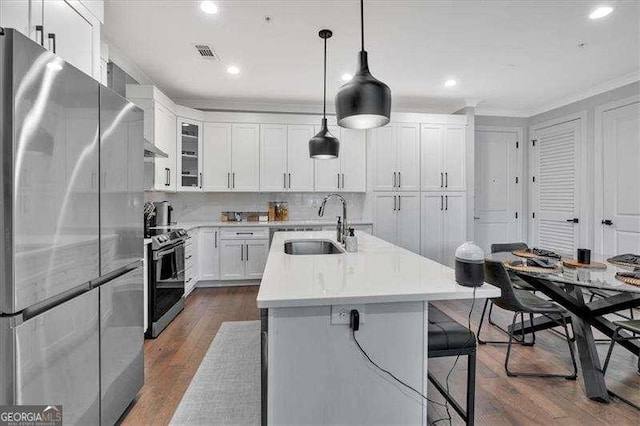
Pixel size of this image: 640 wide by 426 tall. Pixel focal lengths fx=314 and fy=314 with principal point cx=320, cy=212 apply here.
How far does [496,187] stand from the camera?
5.43 m

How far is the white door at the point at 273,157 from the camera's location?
4.75 meters

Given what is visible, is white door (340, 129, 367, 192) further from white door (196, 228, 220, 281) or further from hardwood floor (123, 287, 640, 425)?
hardwood floor (123, 287, 640, 425)

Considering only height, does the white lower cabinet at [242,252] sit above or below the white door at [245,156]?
below

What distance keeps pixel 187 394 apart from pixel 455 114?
17.1 ft

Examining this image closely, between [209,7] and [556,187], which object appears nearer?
[209,7]

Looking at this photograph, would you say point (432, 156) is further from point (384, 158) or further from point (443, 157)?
point (384, 158)

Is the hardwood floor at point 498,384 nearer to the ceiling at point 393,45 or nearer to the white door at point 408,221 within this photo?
the white door at point 408,221

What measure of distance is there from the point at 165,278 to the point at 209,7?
2.44 metres

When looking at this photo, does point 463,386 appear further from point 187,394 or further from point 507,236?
point 507,236

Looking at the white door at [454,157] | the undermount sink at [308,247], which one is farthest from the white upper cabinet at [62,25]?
the white door at [454,157]

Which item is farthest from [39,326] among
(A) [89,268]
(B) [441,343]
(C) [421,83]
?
(C) [421,83]

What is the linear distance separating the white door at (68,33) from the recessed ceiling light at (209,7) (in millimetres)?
845

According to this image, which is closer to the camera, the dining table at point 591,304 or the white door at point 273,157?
the dining table at point 591,304

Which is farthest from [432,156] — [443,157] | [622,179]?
[622,179]
